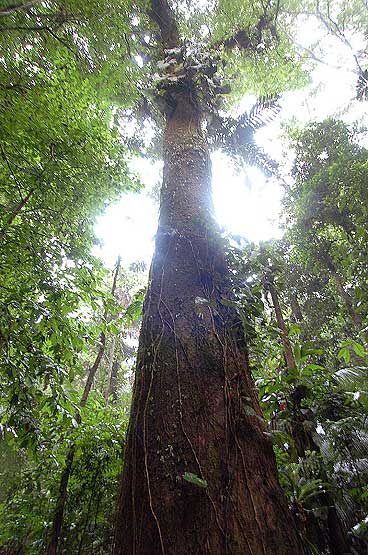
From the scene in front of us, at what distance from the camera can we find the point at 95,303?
3.53m

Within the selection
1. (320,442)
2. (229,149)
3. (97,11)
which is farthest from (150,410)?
(229,149)

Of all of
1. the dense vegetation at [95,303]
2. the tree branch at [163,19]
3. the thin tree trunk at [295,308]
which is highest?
the tree branch at [163,19]

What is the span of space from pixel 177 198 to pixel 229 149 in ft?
14.9

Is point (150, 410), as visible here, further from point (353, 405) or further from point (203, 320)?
point (353, 405)

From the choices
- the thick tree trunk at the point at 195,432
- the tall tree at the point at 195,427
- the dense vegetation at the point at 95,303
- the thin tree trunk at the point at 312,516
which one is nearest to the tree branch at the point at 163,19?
the dense vegetation at the point at 95,303

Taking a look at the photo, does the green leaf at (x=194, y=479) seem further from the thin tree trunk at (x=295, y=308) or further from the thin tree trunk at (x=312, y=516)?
the thin tree trunk at (x=295, y=308)

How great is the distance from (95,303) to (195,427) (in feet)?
7.05

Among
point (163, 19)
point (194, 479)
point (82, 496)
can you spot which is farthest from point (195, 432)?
point (163, 19)

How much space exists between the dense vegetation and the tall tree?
8 cm

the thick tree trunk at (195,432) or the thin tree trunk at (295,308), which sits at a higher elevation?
the thin tree trunk at (295,308)

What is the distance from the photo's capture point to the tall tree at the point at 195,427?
1364 millimetres

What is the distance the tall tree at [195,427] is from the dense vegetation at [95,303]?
0.25 ft

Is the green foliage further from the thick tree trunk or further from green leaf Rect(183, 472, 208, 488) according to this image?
green leaf Rect(183, 472, 208, 488)

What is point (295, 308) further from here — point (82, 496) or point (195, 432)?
A: point (195, 432)
